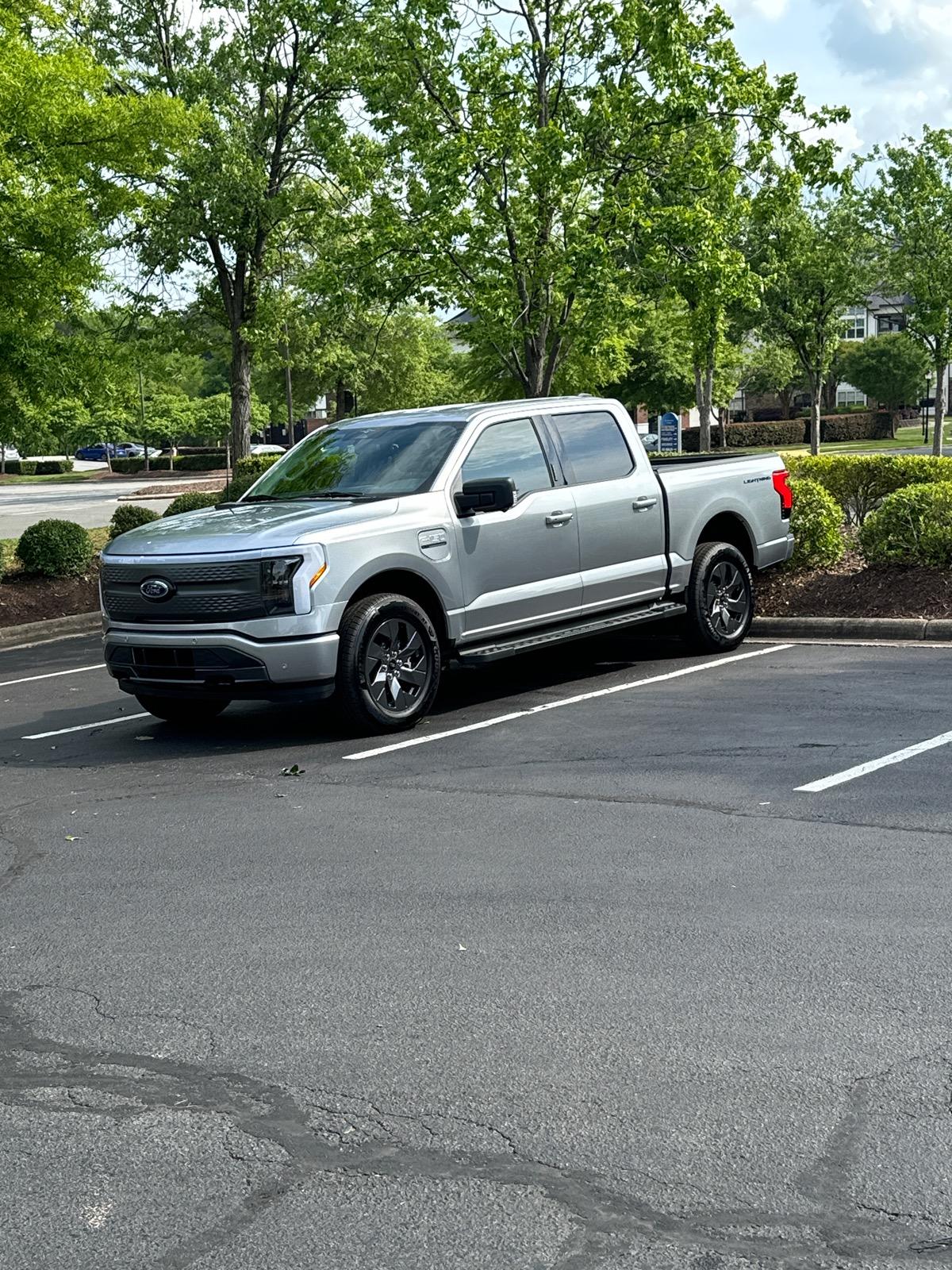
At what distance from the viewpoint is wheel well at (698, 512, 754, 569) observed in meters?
12.1

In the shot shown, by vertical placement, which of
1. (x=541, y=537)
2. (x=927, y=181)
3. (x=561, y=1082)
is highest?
(x=927, y=181)

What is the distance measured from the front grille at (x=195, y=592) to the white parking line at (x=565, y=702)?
111 centimetres

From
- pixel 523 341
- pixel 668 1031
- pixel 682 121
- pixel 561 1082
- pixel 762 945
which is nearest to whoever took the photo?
pixel 561 1082

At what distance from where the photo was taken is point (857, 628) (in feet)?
41.1

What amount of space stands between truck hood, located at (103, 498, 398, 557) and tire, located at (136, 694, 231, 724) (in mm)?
1097

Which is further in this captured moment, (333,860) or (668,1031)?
(333,860)

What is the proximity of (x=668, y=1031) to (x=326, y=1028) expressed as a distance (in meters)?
1.03

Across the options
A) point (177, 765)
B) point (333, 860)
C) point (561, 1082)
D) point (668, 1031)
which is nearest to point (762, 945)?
point (668, 1031)

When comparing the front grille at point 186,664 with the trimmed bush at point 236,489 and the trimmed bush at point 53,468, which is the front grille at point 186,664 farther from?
the trimmed bush at point 53,468

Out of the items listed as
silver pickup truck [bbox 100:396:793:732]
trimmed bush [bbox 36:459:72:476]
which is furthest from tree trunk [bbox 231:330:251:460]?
trimmed bush [bbox 36:459:72:476]

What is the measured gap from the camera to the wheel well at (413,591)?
945 cm

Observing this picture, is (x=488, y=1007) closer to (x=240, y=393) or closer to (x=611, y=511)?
(x=611, y=511)

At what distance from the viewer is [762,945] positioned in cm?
507

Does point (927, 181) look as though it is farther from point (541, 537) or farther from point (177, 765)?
point (177, 765)
